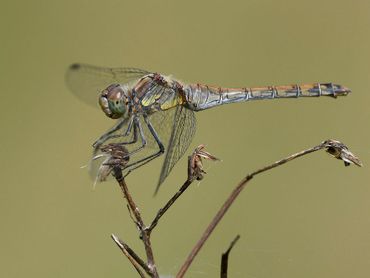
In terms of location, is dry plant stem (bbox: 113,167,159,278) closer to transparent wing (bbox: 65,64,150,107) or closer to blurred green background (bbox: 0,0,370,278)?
transparent wing (bbox: 65,64,150,107)

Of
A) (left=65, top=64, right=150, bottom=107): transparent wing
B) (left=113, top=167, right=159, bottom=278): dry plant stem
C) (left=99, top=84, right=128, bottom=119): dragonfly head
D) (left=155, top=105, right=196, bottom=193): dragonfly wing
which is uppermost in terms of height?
(left=65, top=64, right=150, bottom=107): transparent wing

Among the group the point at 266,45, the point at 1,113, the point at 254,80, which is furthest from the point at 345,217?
the point at 1,113

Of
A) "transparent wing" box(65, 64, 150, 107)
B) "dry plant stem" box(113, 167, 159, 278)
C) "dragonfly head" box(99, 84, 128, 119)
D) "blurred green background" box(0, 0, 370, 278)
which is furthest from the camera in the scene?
"blurred green background" box(0, 0, 370, 278)

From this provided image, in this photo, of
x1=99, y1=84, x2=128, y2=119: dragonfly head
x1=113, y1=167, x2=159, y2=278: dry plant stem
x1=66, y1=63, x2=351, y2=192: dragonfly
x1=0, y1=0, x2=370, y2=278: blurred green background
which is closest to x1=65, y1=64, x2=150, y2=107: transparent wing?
x1=66, y1=63, x2=351, y2=192: dragonfly

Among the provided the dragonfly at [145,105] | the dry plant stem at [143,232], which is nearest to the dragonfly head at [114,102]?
the dragonfly at [145,105]

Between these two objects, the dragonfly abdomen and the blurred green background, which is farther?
the blurred green background

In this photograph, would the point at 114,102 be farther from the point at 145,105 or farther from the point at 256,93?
the point at 256,93

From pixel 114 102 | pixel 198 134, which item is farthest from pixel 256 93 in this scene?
pixel 198 134

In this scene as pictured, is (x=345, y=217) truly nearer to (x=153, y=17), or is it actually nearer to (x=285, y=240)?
(x=285, y=240)
